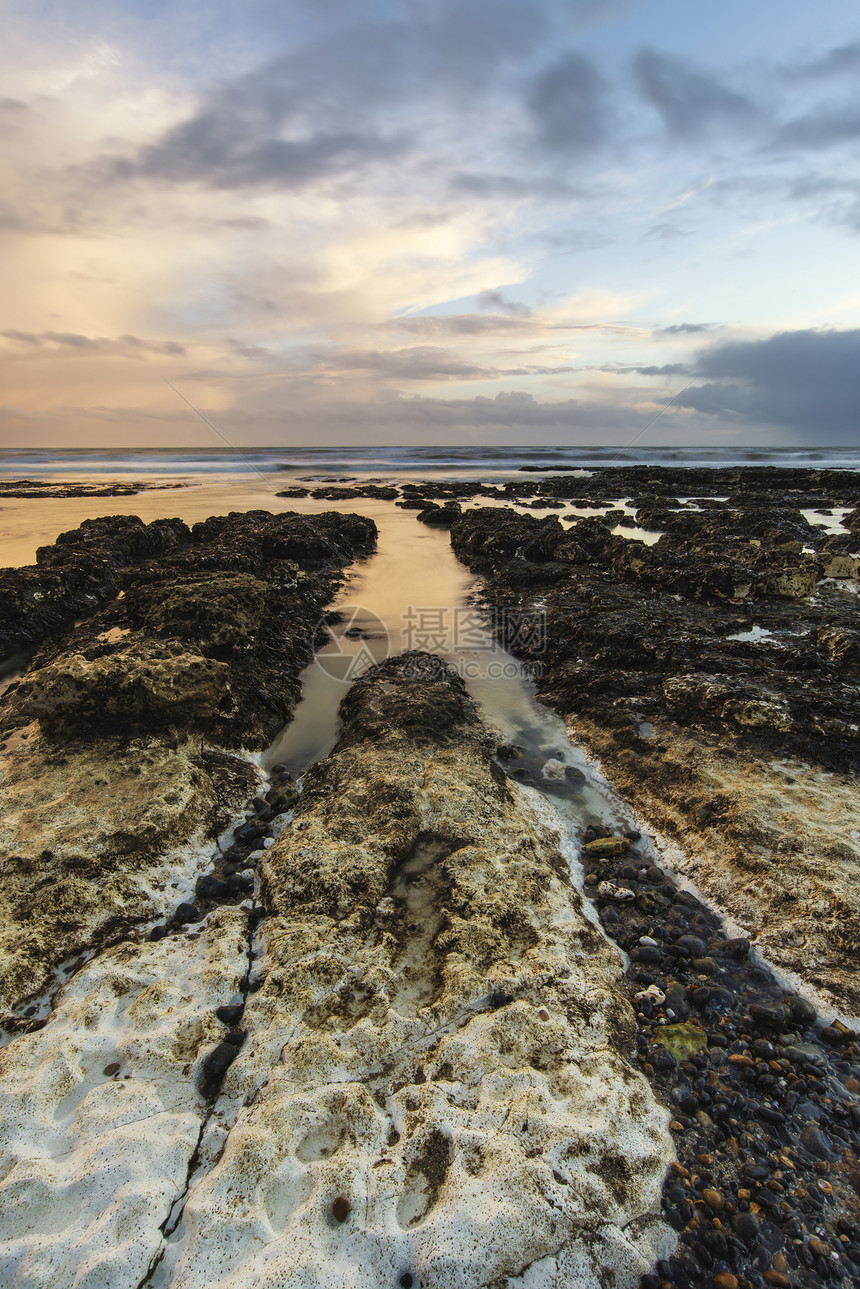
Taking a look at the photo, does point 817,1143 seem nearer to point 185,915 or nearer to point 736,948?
point 736,948

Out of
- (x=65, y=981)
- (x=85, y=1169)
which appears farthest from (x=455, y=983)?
(x=65, y=981)

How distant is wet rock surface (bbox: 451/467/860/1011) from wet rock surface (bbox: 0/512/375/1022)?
368 cm

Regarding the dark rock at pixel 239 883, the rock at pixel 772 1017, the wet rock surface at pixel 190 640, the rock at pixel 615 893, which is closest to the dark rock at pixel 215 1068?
the dark rock at pixel 239 883

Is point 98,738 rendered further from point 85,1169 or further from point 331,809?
point 85,1169

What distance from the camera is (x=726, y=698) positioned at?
6.01 m

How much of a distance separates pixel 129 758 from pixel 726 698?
20.3 feet

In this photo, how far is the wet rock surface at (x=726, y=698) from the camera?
13.0 feet

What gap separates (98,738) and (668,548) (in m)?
12.5

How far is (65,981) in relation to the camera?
10.7ft

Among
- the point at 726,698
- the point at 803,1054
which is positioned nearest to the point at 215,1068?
the point at 803,1054

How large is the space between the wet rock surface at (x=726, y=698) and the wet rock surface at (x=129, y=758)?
368 cm

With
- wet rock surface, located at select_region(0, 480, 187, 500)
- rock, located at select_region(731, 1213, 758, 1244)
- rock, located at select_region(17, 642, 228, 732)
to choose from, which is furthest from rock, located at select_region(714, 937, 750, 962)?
wet rock surface, located at select_region(0, 480, 187, 500)

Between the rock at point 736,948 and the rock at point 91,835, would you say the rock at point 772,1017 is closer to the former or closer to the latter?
the rock at point 736,948

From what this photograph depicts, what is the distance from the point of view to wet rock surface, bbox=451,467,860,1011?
3.95m
